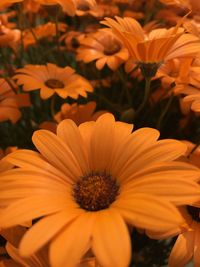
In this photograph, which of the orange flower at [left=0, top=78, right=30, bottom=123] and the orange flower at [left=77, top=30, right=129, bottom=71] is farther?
the orange flower at [left=77, top=30, right=129, bottom=71]

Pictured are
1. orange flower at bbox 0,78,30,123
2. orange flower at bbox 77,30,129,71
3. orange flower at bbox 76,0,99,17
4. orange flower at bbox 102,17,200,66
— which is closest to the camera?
orange flower at bbox 102,17,200,66

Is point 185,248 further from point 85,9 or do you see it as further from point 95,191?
point 85,9

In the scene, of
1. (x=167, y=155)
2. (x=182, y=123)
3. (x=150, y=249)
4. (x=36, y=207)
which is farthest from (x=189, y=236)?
(x=182, y=123)

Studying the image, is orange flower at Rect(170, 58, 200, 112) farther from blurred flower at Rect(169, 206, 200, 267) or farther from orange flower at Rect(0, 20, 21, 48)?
orange flower at Rect(0, 20, 21, 48)

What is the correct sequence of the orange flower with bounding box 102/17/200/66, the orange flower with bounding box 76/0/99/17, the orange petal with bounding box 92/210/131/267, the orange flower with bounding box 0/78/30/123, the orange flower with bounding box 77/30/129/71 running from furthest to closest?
the orange flower with bounding box 76/0/99/17, the orange flower with bounding box 77/30/129/71, the orange flower with bounding box 0/78/30/123, the orange flower with bounding box 102/17/200/66, the orange petal with bounding box 92/210/131/267

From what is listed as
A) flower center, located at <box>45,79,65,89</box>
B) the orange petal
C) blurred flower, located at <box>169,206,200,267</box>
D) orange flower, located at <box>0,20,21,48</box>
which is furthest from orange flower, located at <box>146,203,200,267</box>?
orange flower, located at <box>0,20,21,48</box>

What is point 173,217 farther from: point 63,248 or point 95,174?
point 95,174

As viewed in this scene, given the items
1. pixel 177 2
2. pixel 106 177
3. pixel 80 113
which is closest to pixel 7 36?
pixel 80 113
